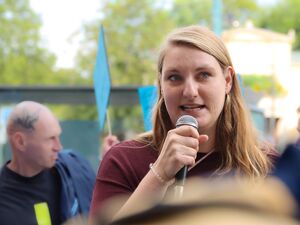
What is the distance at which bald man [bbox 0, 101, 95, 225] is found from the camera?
3078mm

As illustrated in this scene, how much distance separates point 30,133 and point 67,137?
2.94 metres

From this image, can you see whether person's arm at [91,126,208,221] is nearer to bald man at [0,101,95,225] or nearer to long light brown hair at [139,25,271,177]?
long light brown hair at [139,25,271,177]

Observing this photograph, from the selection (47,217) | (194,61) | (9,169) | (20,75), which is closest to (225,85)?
(194,61)

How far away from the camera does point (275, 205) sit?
519mm

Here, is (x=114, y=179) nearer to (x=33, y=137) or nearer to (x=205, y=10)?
(x=33, y=137)

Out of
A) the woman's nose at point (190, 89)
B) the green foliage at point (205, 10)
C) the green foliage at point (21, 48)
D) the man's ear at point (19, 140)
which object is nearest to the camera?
the woman's nose at point (190, 89)

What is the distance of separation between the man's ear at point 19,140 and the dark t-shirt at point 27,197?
194mm

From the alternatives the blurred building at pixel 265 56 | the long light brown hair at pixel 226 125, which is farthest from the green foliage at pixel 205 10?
the long light brown hair at pixel 226 125

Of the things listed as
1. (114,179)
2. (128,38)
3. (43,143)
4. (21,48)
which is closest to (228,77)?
(114,179)

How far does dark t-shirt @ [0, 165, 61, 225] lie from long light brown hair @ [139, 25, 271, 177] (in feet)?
4.49

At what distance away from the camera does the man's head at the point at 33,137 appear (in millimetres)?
3381

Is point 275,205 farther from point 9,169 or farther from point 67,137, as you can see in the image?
point 67,137

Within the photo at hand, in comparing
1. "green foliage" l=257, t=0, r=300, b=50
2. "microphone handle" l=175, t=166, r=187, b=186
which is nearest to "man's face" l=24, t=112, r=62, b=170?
"microphone handle" l=175, t=166, r=187, b=186

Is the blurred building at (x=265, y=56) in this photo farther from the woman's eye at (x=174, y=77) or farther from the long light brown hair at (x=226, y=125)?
the woman's eye at (x=174, y=77)
